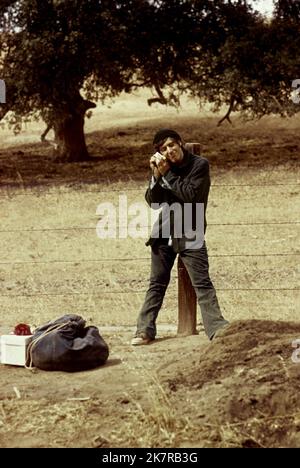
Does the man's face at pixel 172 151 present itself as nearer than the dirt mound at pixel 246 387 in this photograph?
No

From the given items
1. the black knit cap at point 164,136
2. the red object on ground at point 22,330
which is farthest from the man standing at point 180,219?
the red object on ground at point 22,330

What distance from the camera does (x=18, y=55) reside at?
63.2ft

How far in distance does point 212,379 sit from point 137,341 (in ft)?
5.48

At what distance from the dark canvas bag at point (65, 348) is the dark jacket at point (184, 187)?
1.14 metres

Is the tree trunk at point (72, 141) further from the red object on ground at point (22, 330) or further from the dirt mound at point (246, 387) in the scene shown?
the dirt mound at point (246, 387)

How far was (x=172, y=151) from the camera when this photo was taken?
6.97 metres

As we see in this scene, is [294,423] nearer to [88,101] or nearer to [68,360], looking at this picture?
[68,360]

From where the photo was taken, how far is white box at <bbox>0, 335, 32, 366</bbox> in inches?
256

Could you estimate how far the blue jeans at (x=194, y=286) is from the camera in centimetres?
702

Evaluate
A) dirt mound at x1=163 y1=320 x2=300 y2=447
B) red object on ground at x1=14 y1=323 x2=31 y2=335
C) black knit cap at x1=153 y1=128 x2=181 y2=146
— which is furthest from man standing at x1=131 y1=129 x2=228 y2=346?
red object on ground at x1=14 y1=323 x2=31 y2=335

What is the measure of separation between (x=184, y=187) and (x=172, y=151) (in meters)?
0.31

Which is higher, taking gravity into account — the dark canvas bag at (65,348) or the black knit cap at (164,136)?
the black knit cap at (164,136)

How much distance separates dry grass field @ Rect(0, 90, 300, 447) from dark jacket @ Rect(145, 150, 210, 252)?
0.93 m
